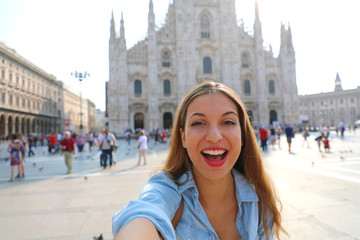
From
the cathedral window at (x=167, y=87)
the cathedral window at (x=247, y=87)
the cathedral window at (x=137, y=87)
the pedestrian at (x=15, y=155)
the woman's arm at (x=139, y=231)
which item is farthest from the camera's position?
the cathedral window at (x=247, y=87)

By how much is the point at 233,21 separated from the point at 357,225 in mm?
33890

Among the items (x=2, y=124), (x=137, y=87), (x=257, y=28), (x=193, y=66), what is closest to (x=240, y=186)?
(x=137, y=87)

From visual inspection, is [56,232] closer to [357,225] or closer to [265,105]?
[357,225]

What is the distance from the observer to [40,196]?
4.66 metres

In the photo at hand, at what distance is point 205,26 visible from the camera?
32250 millimetres

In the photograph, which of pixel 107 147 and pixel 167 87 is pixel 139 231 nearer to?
pixel 107 147

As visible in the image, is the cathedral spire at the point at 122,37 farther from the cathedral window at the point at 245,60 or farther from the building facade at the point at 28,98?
the cathedral window at the point at 245,60

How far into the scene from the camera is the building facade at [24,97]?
29.9 meters

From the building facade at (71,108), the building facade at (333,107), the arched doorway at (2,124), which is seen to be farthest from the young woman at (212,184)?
the building facade at (333,107)

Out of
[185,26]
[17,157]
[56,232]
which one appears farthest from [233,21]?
[56,232]

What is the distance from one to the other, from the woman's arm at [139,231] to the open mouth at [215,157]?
1.44 feet

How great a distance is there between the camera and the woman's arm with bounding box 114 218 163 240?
2.61ft

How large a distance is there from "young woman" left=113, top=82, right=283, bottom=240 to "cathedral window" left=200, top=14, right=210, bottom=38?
33331mm

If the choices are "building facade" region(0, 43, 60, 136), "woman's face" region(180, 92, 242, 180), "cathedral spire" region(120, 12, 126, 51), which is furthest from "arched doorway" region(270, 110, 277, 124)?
"building facade" region(0, 43, 60, 136)
